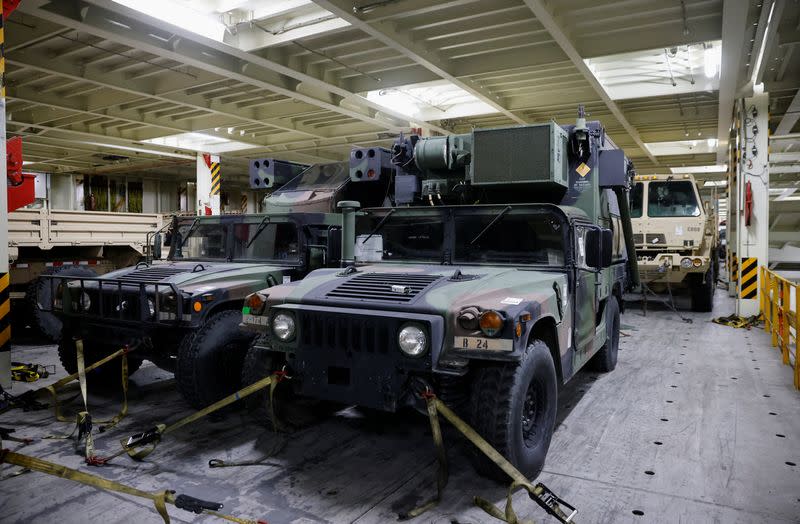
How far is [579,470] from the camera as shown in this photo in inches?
145

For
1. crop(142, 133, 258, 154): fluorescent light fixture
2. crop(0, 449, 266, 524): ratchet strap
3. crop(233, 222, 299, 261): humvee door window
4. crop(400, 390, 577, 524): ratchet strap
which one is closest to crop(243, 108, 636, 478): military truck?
crop(400, 390, 577, 524): ratchet strap

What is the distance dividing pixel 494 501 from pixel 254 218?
3863mm

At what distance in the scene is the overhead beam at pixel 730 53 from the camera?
635cm

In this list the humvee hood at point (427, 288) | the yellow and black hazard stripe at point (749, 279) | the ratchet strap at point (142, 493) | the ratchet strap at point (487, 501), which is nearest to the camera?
the ratchet strap at point (142, 493)

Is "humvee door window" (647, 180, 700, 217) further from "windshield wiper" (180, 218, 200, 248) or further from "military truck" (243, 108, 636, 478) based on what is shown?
"windshield wiper" (180, 218, 200, 248)

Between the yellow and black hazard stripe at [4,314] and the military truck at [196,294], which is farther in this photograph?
the yellow and black hazard stripe at [4,314]

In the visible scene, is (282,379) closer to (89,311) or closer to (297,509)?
(297,509)

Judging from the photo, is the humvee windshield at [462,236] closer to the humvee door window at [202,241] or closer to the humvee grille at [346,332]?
the humvee grille at [346,332]

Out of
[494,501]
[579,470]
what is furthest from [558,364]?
[494,501]

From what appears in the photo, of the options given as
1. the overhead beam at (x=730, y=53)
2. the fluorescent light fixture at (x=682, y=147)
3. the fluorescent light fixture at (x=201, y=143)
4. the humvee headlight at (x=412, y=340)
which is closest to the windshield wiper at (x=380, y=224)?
the humvee headlight at (x=412, y=340)

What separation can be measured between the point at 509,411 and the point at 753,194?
8724 mm

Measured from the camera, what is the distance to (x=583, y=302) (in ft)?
15.0

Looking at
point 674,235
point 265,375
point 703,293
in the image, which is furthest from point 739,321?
point 265,375

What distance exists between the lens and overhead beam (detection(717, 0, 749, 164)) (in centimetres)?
635
